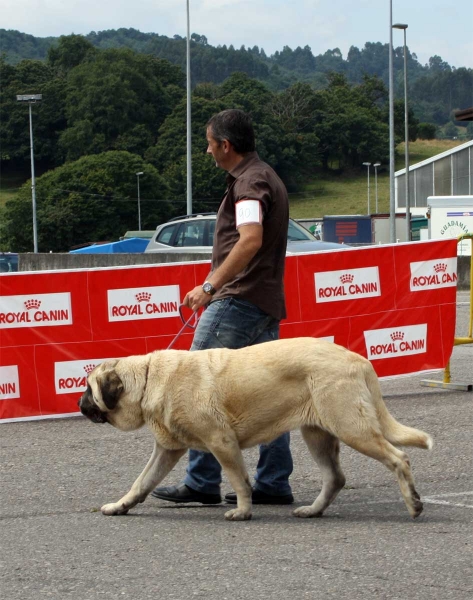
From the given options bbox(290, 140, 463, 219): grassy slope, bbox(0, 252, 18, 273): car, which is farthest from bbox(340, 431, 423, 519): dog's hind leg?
bbox(290, 140, 463, 219): grassy slope

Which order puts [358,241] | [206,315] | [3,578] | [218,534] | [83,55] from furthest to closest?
1. [83,55]
2. [358,241]
3. [206,315]
4. [218,534]
5. [3,578]

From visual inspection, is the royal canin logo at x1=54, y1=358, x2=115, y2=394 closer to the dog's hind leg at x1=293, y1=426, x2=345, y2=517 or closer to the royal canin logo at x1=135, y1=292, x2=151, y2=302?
the royal canin logo at x1=135, y1=292, x2=151, y2=302

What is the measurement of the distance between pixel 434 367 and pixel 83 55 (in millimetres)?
141685

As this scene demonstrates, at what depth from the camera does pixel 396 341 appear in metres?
10.8

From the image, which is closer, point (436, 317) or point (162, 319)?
point (162, 319)

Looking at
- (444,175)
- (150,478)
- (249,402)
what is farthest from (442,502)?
(444,175)

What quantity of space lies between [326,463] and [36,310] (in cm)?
437

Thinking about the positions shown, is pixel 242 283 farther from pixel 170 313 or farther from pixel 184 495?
pixel 170 313

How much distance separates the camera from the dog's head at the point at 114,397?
5.86 meters

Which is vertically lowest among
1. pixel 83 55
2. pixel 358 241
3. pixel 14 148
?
pixel 358 241

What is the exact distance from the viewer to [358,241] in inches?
2431

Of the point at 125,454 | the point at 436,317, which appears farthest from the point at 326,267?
the point at 125,454

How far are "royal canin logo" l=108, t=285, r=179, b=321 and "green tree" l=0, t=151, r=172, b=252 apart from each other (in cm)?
8006

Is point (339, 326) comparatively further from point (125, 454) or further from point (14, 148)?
point (14, 148)
